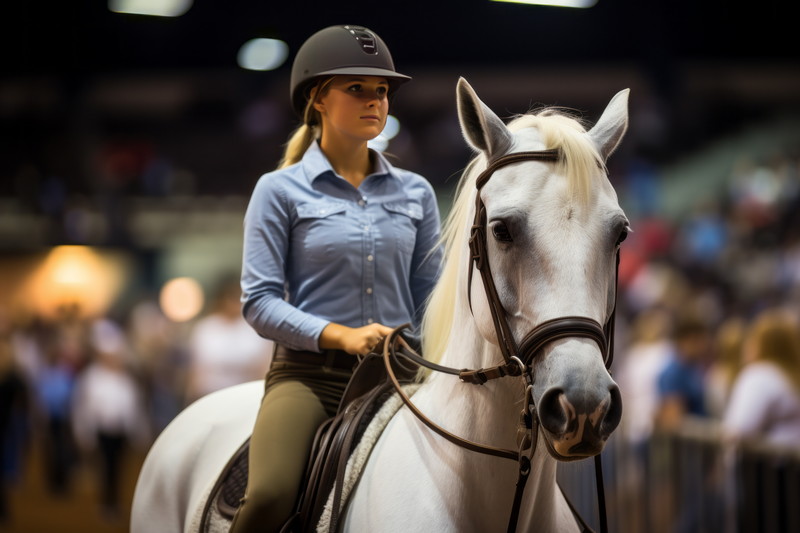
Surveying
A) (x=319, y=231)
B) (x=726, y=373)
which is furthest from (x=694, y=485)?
(x=319, y=231)

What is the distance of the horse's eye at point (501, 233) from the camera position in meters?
1.96

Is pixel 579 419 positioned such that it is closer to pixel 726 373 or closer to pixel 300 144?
pixel 300 144

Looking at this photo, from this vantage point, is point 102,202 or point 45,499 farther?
point 102,202

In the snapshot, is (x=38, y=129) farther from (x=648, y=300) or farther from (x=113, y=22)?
(x=648, y=300)

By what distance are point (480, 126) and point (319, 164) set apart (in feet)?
2.10

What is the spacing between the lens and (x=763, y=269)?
40.4ft

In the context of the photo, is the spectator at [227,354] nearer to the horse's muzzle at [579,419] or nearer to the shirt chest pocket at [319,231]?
the shirt chest pocket at [319,231]

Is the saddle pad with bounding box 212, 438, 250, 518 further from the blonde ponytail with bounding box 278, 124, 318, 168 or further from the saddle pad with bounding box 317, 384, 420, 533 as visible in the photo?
the blonde ponytail with bounding box 278, 124, 318, 168

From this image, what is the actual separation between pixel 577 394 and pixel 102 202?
1892cm

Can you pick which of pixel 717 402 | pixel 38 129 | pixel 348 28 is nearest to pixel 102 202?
pixel 38 129

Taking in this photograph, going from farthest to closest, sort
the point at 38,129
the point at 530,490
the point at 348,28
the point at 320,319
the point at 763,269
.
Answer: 1. the point at 38,129
2. the point at 763,269
3. the point at 348,28
4. the point at 320,319
5. the point at 530,490

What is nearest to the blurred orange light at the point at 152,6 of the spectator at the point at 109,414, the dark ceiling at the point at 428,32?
the dark ceiling at the point at 428,32

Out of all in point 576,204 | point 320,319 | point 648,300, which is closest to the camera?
point 576,204

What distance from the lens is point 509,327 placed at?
76.9 inches
